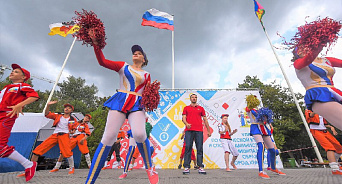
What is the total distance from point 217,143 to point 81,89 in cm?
4463

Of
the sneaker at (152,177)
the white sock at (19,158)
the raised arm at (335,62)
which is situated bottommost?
the sneaker at (152,177)

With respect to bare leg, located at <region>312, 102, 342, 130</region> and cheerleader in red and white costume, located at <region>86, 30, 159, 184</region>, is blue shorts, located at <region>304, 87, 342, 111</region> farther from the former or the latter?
cheerleader in red and white costume, located at <region>86, 30, 159, 184</region>

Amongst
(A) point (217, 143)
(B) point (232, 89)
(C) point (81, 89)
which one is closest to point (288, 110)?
(B) point (232, 89)

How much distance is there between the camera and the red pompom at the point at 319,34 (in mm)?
1981

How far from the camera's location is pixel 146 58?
115 inches

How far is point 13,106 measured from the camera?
8.93ft

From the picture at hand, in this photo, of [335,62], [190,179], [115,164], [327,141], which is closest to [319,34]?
[335,62]

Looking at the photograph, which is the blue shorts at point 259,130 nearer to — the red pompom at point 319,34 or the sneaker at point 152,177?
the red pompom at point 319,34

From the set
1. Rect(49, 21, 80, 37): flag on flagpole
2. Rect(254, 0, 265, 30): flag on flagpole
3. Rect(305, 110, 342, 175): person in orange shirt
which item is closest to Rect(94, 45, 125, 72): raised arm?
Rect(305, 110, 342, 175): person in orange shirt

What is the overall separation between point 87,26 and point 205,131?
7394 millimetres

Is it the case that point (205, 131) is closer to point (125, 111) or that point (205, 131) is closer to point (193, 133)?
point (193, 133)

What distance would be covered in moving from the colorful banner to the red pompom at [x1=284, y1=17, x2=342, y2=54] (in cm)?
672

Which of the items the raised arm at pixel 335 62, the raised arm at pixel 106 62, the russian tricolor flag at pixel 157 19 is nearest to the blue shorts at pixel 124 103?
the raised arm at pixel 106 62

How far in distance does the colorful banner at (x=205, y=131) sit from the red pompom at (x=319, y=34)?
672 centimetres
